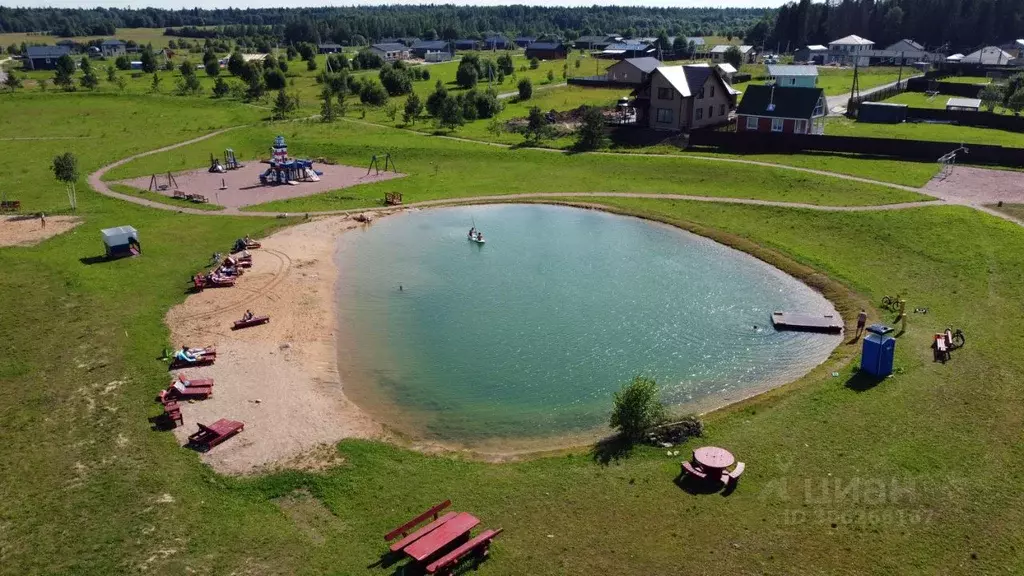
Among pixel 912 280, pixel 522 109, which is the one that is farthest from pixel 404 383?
pixel 522 109

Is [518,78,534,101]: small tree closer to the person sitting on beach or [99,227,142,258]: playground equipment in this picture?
[99,227,142,258]: playground equipment

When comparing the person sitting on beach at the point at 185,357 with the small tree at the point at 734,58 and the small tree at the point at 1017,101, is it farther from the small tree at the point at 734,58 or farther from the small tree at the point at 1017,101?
the small tree at the point at 734,58

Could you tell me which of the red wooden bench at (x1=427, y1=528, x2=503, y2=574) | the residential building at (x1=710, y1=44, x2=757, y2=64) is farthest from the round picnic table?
the residential building at (x1=710, y1=44, x2=757, y2=64)

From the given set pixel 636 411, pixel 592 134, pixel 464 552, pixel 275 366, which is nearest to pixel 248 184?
pixel 592 134

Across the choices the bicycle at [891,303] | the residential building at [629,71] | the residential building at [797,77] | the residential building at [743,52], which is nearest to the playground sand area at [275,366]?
the bicycle at [891,303]

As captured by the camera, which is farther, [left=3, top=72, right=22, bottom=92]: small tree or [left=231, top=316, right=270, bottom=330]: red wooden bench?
[left=3, top=72, right=22, bottom=92]: small tree

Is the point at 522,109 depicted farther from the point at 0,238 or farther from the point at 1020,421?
the point at 1020,421
